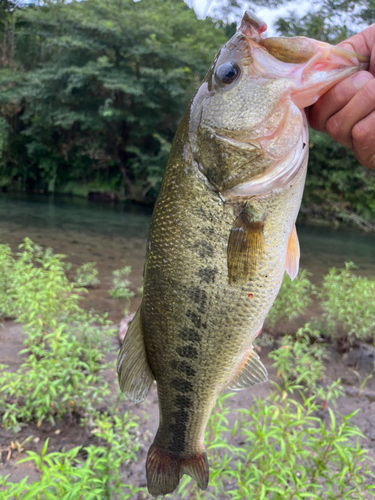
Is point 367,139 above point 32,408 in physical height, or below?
above

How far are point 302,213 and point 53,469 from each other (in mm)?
18851

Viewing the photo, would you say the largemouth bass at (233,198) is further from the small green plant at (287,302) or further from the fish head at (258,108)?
the small green plant at (287,302)

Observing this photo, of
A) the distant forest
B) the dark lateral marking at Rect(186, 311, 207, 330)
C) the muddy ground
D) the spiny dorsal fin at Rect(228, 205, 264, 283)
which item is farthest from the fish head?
the distant forest

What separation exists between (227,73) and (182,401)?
139 centimetres

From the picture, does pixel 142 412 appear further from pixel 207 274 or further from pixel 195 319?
pixel 207 274

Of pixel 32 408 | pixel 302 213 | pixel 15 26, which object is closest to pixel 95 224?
pixel 32 408

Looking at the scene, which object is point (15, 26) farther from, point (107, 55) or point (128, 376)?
point (128, 376)

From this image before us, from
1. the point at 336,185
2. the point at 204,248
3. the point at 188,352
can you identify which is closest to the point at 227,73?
the point at 204,248

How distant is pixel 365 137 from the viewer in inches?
50.8

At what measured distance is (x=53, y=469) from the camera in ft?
5.52

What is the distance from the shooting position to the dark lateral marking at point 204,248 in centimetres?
129

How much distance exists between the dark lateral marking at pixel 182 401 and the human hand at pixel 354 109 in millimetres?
1288

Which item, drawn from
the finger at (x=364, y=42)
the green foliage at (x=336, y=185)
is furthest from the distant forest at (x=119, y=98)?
the finger at (x=364, y=42)

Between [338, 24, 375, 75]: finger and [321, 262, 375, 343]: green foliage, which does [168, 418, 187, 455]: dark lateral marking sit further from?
[321, 262, 375, 343]: green foliage
